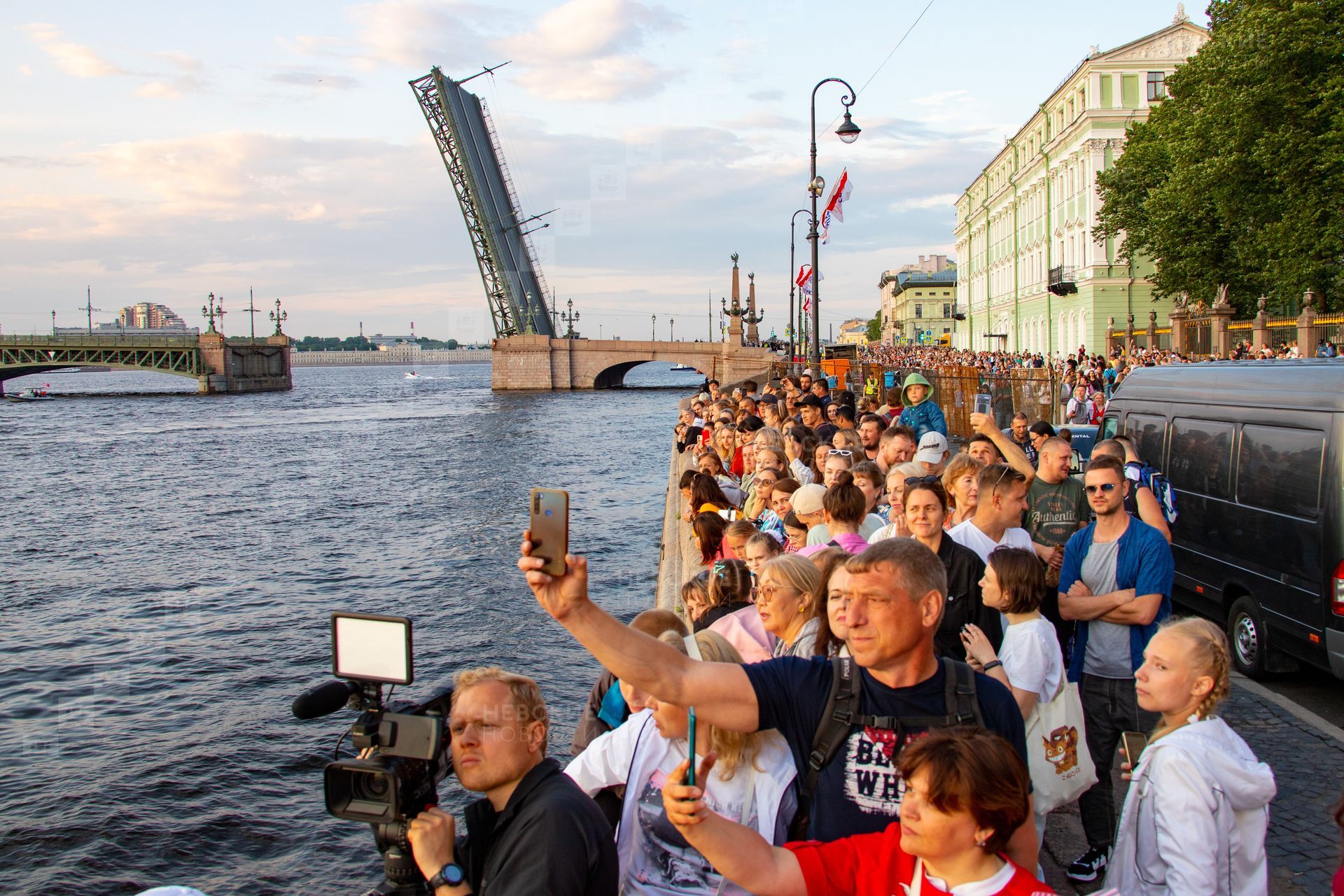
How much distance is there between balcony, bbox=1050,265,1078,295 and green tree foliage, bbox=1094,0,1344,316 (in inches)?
770

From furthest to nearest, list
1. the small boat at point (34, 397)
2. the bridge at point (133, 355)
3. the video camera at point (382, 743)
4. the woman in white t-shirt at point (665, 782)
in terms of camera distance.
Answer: the small boat at point (34, 397) → the bridge at point (133, 355) → the woman in white t-shirt at point (665, 782) → the video camera at point (382, 743)

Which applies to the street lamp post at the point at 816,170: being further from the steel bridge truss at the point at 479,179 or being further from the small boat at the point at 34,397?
the small boat at the point at 34,397

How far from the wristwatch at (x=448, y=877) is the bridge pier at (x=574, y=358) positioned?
72.4 meters

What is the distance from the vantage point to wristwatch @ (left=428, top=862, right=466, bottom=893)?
2205mm

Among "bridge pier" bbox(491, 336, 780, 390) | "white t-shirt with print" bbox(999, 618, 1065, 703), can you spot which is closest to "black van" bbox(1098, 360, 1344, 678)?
"white t-shirt with print" bbox(999, 618, 1065, 703)

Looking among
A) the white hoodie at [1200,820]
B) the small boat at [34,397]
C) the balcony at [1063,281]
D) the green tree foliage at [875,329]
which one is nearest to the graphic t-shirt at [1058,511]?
the white hoodie at [1200,820]

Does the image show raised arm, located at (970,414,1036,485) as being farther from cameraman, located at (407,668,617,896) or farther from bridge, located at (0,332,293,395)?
bridge, located at (0,332,293,395)

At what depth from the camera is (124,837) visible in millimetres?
7965

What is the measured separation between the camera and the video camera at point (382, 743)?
216 centimetres

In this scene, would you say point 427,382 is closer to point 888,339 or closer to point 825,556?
point 888,339

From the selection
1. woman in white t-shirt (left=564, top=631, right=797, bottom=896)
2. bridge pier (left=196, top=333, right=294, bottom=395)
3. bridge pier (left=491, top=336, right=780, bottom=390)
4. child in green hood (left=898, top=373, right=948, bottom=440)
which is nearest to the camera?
woman in white t-shirt (left=564, top=631, right=797, bottom=896)

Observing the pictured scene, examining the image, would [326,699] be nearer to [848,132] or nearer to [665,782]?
[665,782]

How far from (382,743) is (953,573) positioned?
2.29m

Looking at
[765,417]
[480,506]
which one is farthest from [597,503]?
[765,417]
